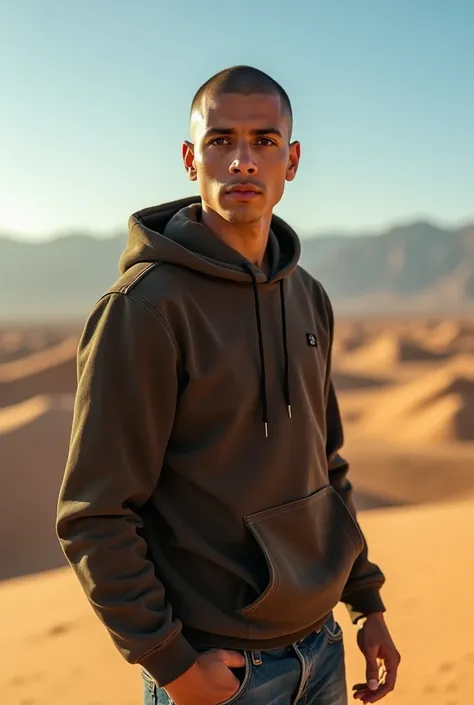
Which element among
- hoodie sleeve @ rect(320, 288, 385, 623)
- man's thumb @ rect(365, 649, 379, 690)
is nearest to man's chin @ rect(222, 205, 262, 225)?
hoodie sleeve @ rect(320, 288, 385, 623)

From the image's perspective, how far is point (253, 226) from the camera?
2.15 metres

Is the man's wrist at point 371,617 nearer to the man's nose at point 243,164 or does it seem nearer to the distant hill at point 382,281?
the man's nose at point 243,164

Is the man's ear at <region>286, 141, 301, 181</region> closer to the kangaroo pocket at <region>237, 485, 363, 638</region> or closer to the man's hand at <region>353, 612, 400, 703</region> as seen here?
the kangaroo pocket at <region>237, 485, 363, 638</region>

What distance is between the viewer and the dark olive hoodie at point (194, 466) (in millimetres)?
1800

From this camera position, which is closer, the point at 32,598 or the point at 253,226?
the point at 253,226

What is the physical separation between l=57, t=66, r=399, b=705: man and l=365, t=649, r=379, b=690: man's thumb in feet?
0.77

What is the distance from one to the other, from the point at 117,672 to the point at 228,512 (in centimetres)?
361

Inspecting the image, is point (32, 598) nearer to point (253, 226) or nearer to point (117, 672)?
point (117, 672)

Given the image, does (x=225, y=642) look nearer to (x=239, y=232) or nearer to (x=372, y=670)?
→ (x=372, y=670)

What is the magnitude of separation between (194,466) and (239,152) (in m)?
0.80

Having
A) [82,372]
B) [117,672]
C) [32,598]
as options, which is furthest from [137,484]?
[32,598]

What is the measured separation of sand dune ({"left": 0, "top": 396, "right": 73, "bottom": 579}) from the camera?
438 inches

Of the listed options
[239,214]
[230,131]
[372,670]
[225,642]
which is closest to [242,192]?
[239,214]

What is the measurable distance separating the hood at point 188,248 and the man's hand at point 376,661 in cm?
113
